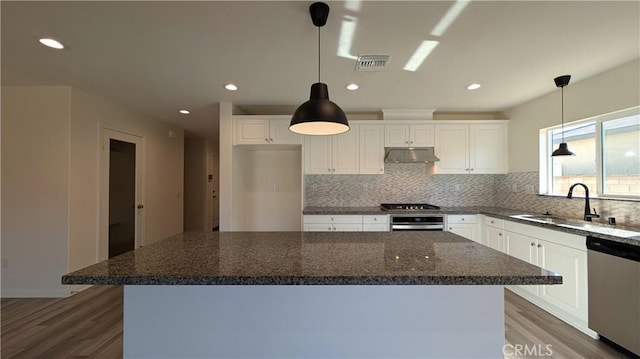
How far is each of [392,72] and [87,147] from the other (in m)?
3.70


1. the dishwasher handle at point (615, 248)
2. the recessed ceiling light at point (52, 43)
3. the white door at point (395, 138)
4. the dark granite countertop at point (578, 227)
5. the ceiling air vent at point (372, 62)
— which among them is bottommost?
the dishwasher handle at point (615, 248)

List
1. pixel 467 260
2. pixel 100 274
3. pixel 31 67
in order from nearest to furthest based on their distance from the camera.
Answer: pixel 100 274 < pixel 467 260 < pixel 31 67

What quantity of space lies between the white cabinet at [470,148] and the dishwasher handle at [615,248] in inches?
74.0

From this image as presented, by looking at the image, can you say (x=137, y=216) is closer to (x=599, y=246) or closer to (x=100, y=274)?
(x=100, y=274)

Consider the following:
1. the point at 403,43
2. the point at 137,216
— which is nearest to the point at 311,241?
the point at 403,43

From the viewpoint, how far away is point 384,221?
362 centimetres

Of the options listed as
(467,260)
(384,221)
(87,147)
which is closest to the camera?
(467,260)

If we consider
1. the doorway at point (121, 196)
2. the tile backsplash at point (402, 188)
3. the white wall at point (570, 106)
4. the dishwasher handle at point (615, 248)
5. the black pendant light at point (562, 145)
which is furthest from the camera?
the tile backsplash at point (402, 188)

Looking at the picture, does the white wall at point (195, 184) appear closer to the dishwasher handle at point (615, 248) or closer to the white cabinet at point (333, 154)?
the white cabinet at point (333, 154)

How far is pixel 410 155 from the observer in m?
3.83

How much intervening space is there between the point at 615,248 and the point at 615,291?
1.07 ft

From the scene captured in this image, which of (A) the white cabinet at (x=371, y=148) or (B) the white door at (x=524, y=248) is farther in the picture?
(A) the white cabinet at (x=371, y=148)

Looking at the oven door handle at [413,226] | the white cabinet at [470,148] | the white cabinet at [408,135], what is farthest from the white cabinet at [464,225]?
the white cabinet at [408,135]

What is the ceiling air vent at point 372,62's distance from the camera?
2285 millimetres
